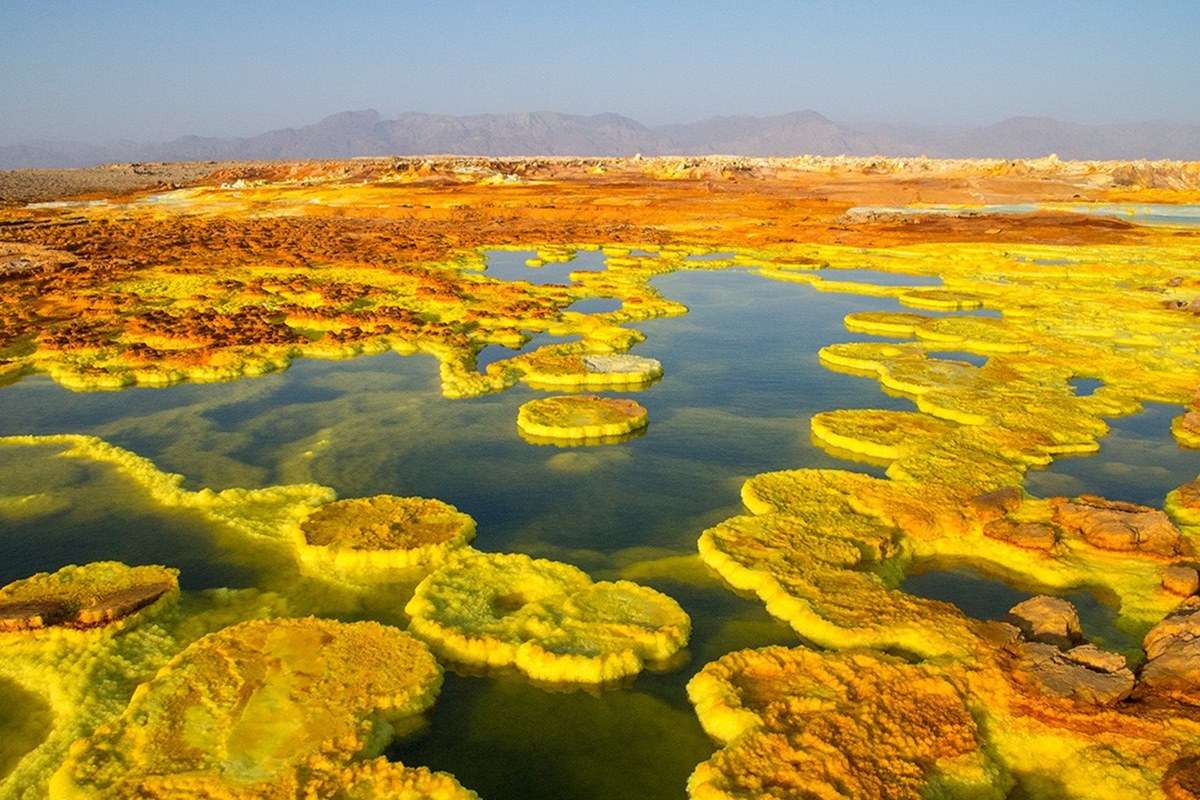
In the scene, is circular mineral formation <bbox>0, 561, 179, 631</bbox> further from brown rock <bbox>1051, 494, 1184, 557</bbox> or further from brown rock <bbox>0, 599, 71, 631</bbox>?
brown rock <bbox>1051, 494, 1184, 557</bbox>

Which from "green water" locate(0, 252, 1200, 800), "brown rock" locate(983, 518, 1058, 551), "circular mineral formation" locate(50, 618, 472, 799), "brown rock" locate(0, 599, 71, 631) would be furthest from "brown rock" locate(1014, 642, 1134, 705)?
"brown rock" locate(0, 599, 71, 631)

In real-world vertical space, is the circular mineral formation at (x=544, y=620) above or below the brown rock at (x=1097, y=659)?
below

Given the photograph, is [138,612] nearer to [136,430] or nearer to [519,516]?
[519,516]

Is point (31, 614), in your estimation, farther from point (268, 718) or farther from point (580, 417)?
point (580, 417)

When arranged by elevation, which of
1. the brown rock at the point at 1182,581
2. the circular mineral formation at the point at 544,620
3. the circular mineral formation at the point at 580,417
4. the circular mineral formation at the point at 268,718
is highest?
the circular mineral formation at the point at 580,417

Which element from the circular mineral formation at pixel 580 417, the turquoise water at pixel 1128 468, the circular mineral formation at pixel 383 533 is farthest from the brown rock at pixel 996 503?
the circular mineral formation at pixel 383 533

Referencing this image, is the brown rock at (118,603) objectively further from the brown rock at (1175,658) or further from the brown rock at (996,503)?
the brown rock at (996,503)
